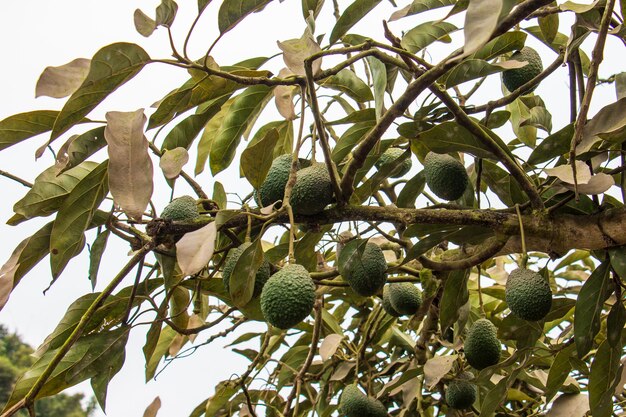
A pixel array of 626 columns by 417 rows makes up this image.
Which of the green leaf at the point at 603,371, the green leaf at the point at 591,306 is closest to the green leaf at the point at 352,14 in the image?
the green leaf at the point at 591,306

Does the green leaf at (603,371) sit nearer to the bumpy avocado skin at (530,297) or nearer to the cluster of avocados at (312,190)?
the bumpy avocado skin at (530,297)

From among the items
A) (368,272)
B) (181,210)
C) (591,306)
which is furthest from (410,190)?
(181,210)

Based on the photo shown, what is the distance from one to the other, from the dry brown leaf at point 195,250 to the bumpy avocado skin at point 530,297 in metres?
0.46

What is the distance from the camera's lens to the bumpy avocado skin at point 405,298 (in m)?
1.30

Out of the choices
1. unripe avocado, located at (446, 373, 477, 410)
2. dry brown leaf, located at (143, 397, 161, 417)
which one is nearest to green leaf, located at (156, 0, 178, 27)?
dry brown leaf, located at (143, 397, 161, 417)

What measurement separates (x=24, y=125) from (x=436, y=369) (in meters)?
0.85

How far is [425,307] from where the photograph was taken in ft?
4.76

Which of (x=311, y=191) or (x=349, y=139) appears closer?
(x=311, y=191)

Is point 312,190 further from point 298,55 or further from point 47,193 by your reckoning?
point 47,193

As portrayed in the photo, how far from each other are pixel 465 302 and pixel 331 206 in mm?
437

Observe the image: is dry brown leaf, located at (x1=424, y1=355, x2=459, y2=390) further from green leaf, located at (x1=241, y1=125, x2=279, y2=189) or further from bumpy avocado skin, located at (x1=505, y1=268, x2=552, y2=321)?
green leaf, located at (x1=241, y1=125, x2=279, y2=189)

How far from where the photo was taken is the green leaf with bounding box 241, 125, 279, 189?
0.93 m

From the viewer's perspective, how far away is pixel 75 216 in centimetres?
92

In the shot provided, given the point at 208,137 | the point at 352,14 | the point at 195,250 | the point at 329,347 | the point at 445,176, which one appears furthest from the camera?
the point at 329,347
